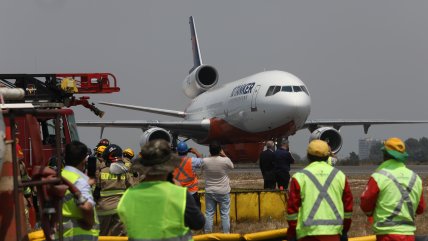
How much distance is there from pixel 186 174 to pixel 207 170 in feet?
1.47

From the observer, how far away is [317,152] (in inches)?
282

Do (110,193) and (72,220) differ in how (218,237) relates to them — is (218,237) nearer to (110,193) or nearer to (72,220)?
(110,193)

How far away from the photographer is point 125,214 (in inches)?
216

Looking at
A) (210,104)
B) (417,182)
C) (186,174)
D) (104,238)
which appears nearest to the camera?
(417,182)

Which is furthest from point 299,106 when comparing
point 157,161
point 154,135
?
point 157,161

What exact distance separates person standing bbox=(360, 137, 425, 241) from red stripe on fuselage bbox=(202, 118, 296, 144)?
20.7 meters

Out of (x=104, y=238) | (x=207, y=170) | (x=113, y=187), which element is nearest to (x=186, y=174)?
(x=207, y=170)

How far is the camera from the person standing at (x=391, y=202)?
7.18 m

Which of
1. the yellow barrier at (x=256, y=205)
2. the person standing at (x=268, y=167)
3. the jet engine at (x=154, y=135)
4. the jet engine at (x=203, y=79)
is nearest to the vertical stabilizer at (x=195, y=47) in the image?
the jet engine at (x=203, y=79)

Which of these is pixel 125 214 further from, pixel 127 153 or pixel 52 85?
pixel 52 85

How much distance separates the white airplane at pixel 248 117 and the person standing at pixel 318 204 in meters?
20.6

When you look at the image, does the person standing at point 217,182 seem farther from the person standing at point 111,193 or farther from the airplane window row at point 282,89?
the airplane window row at point 282,89

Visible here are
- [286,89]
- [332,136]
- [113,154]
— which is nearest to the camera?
[113,154]

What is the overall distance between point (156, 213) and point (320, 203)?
2030mm
